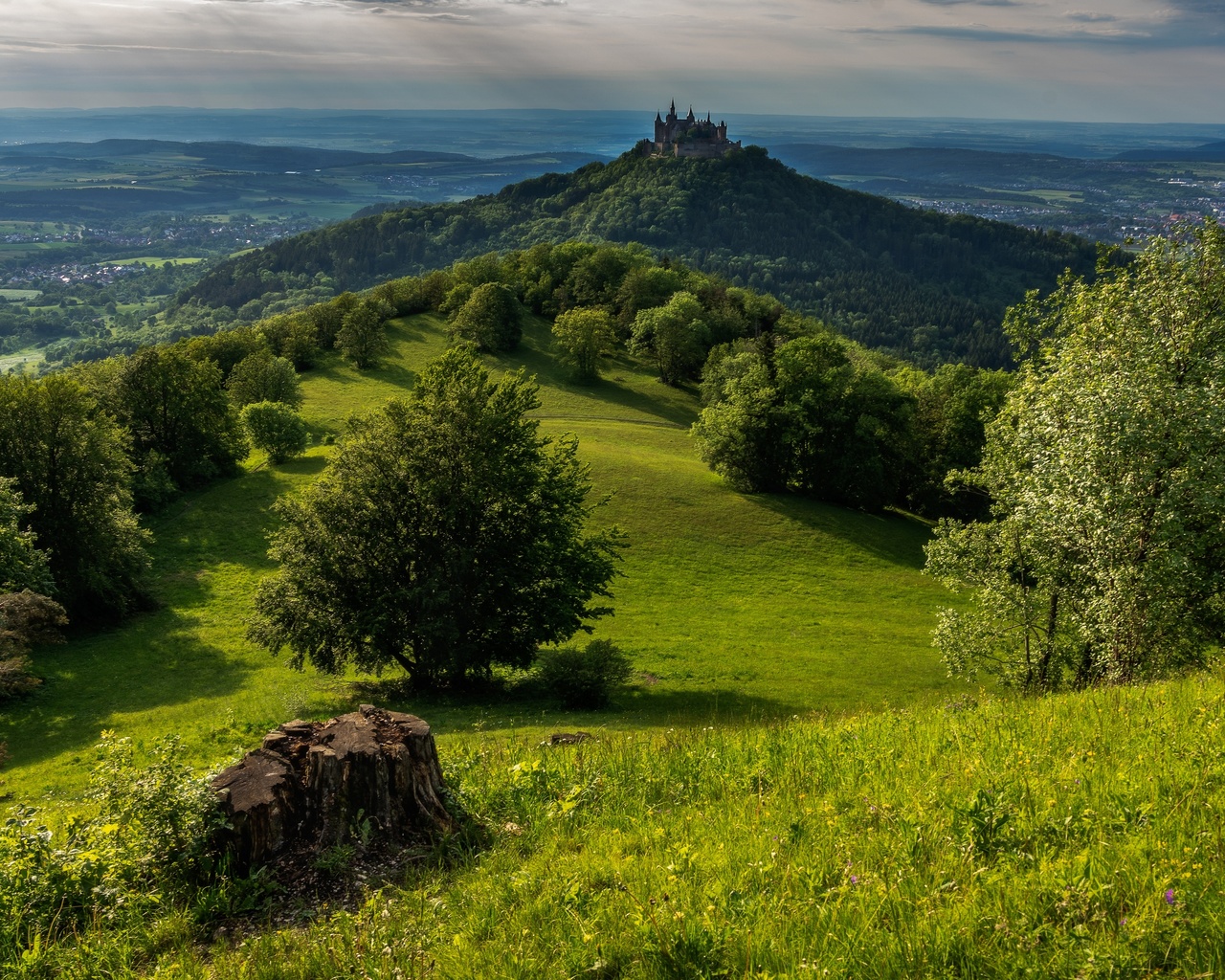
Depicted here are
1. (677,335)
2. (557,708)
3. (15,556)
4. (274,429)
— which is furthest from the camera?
(677,335)

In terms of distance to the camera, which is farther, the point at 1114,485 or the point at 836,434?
the point at 836,434

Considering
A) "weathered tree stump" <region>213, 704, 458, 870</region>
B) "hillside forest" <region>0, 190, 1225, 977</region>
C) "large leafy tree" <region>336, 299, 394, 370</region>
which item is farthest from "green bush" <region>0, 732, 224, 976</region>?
"large leafy tree" <region>336, 299, 394, 370</region>

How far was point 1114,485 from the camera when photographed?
1634 cm

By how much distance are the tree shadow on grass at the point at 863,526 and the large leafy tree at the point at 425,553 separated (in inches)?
1274

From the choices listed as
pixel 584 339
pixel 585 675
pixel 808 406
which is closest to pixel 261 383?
pixel 584 339

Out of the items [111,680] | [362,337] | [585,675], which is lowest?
[111,680]

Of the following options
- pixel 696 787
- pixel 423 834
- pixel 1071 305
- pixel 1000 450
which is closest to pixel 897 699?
pixel 1000 450

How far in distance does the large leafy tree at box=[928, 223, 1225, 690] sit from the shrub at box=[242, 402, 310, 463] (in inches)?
2306

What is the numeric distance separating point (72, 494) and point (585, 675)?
3335 centimetres

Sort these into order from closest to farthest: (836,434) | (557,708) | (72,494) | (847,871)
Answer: (847,871) < (557,708) < (72,494) < (836,434)

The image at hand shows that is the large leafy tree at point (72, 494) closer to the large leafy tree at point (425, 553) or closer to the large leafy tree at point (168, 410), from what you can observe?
the large leafy tree at point (168, 410)

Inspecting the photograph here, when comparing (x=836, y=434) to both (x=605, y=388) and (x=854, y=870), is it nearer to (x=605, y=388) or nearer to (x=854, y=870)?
(x=605, y=388)

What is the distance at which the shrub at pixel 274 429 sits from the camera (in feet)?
216

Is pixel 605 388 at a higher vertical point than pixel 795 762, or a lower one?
lower
